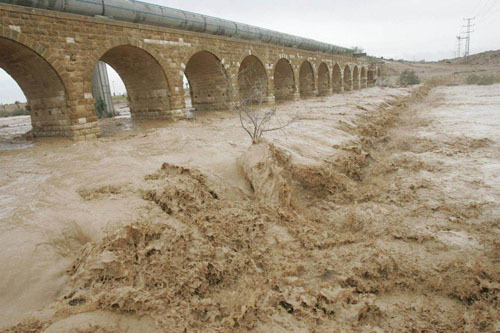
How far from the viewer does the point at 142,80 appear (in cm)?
1198

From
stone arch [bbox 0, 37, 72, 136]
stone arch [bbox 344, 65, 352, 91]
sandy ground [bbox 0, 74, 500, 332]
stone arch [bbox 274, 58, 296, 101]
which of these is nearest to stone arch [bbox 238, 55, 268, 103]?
stone arch [bbox 274, 58, 296, 101]

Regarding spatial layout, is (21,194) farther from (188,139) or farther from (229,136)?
(229,136)

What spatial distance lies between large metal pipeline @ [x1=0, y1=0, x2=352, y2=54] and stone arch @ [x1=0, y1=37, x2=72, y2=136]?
4.29 ft

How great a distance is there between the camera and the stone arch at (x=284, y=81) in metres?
20.6

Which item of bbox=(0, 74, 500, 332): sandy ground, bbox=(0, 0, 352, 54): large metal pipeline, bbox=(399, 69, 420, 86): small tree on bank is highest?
bbox=(0, 0, 352, 54): large metal pipeline

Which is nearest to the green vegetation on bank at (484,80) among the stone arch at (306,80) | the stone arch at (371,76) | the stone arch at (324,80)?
the stone arch at (371,76)

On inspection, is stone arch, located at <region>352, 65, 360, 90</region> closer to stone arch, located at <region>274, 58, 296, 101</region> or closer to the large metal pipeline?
stone arch, located at <region>274, 58, 296, 101</region>

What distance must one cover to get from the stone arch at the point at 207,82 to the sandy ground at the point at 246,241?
8.72m

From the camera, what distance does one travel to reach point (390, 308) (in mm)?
2760

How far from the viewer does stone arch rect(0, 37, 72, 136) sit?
794 cm

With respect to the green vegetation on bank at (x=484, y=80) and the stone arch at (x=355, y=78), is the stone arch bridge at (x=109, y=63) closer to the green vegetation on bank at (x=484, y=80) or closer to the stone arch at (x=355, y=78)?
the stone arch at (x=355, y=78)

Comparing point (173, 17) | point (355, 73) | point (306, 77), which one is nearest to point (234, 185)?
point (173, 17)

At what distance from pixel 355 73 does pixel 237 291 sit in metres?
36.1

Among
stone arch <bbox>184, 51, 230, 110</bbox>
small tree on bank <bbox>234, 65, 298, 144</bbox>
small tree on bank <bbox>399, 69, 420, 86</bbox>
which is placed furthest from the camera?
small tree on bank <bbox>399, 69, 420, 86</bbox>
